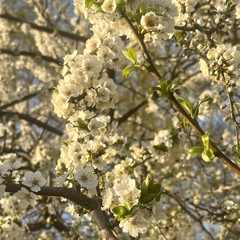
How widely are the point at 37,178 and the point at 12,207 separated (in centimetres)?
210

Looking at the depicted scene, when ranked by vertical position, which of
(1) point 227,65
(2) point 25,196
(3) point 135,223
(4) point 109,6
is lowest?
(3) point 135,223

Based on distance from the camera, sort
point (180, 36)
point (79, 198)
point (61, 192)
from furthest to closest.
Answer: point (180, 36) < point (79, 198) < point (61, 192)

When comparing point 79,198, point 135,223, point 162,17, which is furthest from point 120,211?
point 162,17

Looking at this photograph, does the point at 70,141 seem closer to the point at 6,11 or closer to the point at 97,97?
the point at 97,97

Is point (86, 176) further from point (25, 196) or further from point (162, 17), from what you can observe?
point (162, 17)

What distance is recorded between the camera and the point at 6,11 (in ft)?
22.3

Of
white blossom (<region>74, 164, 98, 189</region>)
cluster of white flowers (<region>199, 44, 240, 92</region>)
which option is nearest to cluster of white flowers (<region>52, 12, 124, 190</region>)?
white blossom (<region>74, 164, 98, 189</region>)

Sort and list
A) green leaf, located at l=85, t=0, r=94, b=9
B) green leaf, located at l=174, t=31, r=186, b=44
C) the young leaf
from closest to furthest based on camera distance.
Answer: the young leaf, green leaf, located at l=85, t=0, r=94, b=9, green leaf, located at l=174, t=31, r=186, b=44

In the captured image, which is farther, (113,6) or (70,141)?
(70,141)

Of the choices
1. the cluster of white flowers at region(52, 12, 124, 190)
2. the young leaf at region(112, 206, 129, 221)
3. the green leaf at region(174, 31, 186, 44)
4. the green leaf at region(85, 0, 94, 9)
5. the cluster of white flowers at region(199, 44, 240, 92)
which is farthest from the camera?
the green leaf at region(174, 31, 186, 44)

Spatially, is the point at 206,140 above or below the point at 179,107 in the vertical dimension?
below

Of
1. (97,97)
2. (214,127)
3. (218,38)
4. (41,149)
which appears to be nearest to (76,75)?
(97,97)

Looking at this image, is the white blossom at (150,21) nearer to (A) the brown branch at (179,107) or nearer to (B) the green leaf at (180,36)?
(A) the brown branch at (179,107)

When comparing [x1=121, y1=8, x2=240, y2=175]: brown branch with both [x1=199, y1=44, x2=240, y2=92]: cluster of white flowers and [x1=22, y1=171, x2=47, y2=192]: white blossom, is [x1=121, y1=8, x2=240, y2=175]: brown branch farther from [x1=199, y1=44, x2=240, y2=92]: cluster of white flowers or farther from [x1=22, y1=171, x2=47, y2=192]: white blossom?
[x1=22, y1=171, x2=47, y2=192]: white blossom
